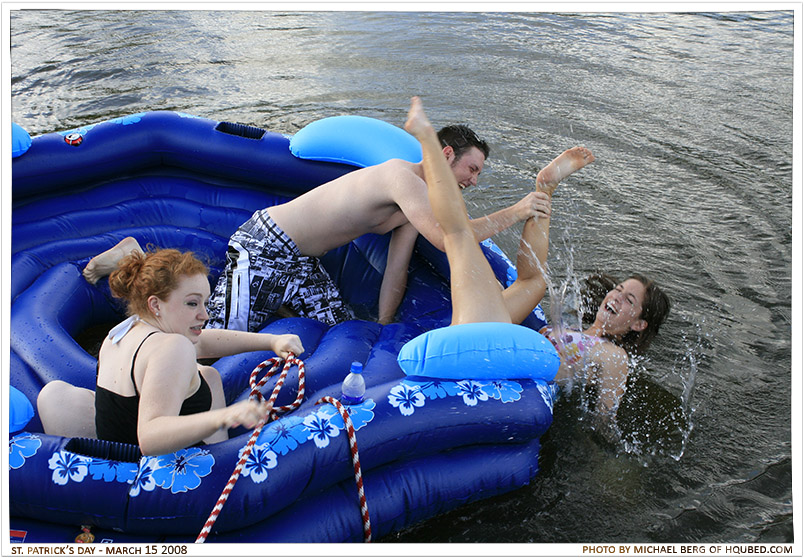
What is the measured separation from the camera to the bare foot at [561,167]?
3.42 m

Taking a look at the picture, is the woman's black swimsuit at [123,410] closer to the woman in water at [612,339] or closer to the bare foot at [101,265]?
the bare foot at [101,265]

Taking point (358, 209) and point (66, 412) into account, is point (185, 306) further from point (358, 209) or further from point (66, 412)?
point (358, 209)

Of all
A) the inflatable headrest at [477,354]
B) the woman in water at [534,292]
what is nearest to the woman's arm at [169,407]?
the inflatable headrest at [477,354]

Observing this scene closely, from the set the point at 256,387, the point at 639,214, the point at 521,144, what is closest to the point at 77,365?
the point at 256,387

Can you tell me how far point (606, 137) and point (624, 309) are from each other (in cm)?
301

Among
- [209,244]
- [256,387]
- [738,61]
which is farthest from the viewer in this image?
[738,61]

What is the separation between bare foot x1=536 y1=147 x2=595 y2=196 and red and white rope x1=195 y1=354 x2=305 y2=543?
1.51 m

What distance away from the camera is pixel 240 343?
260cm

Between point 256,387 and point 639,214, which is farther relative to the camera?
point 639,214

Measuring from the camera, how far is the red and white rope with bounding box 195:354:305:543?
6.95 ft

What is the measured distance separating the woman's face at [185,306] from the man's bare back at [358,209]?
110 centimetres

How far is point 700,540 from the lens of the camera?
260 centimetres

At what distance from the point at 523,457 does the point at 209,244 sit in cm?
194

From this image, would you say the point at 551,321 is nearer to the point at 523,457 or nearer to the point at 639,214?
the point at 523,457
